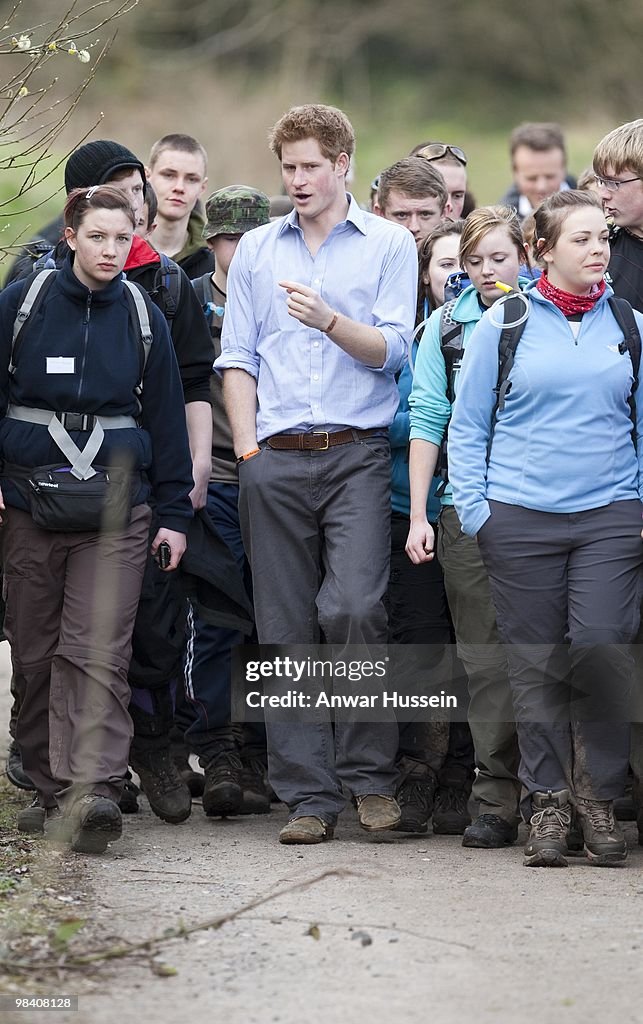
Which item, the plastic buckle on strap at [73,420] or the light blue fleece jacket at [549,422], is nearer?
the light blue fleece jacket at [549,422]

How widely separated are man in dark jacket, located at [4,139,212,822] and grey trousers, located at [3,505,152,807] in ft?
0.90

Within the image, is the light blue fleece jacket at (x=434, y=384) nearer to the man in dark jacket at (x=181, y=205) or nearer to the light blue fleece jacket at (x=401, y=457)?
the light blue fleece jacket at (x=401, y=457)

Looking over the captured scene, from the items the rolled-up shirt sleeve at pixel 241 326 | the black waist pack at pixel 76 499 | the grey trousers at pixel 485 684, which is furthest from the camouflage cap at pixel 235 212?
the grey trousers at pixel 485 684

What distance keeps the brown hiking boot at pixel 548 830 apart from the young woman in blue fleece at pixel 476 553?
313 millimetres

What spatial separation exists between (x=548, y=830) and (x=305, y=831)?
0.83 meters

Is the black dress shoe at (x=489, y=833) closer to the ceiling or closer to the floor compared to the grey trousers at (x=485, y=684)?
closer to the floor

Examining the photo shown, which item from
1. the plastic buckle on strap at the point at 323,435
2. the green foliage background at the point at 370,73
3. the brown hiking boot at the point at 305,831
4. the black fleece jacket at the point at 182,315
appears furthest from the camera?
the green foliage background at the point at 370,73

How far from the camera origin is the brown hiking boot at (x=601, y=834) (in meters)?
5.22

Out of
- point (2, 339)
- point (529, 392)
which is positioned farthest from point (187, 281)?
point (529, 392)

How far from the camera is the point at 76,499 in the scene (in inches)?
211

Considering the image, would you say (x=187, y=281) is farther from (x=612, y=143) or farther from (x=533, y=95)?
(x=533, y=95)

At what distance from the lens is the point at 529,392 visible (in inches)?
208

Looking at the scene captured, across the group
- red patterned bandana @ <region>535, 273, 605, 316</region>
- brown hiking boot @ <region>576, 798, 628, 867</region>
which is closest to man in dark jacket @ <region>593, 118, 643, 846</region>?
red patterned bandana @ <region>535, 273, 605, 316</region>

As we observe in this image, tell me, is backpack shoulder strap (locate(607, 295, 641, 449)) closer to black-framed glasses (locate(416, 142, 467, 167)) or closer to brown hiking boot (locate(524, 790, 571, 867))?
brown hiking boot (locate(524, 790, 571, 867))
